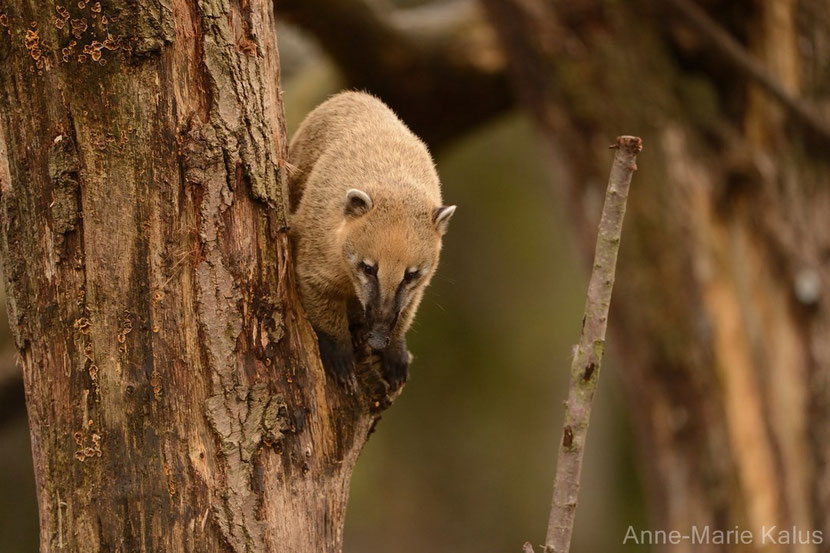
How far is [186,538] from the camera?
10.2ft

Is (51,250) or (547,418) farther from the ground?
(547,418)

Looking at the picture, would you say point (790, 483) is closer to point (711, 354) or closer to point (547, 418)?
point (711, 354)

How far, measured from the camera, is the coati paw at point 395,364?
4.24 metres

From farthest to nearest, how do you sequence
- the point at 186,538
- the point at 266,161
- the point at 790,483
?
1. the point at 790,483
2. the point at 266,161
3. the point at 186,538

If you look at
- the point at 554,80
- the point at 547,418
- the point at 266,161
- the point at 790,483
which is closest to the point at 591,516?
the point at 547,418

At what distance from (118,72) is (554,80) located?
4.51 meters

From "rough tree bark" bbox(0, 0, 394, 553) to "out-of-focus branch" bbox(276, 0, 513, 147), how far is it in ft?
15.9

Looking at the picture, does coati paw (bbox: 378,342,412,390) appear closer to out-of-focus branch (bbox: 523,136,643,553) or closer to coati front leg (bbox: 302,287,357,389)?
coati front leg (bbox: 302,287,357,389)

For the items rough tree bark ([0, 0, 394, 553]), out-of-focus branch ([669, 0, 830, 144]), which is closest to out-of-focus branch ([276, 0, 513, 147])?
out-of-focus branch ([669, 0, 830, 144])

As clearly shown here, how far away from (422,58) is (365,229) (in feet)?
14.3

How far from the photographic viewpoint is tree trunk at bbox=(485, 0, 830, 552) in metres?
6.68

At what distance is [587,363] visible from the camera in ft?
9.29

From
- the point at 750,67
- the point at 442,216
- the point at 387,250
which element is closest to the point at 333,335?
the point at 387,250

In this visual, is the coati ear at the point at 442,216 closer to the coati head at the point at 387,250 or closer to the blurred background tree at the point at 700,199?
the coati head at the point at 387,250
